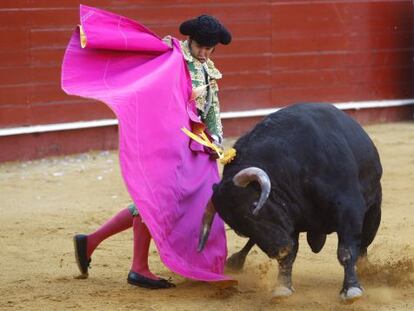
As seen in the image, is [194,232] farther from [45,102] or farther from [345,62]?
[345,62]

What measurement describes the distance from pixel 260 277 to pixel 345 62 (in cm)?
555

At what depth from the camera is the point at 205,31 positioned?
401 cm

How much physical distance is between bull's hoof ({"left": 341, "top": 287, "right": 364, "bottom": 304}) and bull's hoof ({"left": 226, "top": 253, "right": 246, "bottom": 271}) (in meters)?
0.81

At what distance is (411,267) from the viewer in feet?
14.1

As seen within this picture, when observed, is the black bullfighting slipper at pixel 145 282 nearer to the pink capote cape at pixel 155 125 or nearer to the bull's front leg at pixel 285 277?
the pink capote cape at pixel 155 125

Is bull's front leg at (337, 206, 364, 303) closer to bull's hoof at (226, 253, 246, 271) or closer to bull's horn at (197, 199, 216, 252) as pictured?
bull's horn at (197, 199, 216, 252)

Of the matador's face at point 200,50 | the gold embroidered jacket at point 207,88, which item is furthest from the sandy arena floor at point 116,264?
the matador's face at point 200,50

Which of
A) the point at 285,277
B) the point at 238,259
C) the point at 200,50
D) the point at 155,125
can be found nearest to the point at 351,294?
the point at 285,277

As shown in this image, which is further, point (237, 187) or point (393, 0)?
point (393, 0)

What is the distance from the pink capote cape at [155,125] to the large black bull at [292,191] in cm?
16

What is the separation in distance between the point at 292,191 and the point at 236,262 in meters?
0.78

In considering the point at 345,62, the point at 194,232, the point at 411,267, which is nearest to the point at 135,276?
the point at 194,232

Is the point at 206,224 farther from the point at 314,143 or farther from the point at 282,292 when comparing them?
the point at 314,143

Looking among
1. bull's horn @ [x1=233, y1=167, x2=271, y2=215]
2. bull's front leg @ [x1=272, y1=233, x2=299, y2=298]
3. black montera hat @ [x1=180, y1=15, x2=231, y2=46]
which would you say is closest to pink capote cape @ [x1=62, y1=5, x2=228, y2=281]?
black montera hat @ [x1=180, y1=15, x2=231, y2=46]
